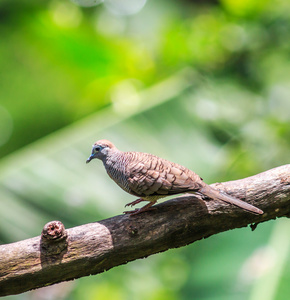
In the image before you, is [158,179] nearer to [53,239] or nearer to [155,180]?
[155,180]

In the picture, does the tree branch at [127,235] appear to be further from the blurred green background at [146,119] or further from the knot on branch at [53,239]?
the blurred green background at [146,119]

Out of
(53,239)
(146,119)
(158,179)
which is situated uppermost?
(146,119)

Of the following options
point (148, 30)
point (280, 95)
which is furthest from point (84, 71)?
point (280, 95)

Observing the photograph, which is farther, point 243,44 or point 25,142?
point 243,44

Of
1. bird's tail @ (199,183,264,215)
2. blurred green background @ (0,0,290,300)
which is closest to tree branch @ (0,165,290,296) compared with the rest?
bird's tail @ (199,183,264,215)

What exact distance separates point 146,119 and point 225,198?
2.18m

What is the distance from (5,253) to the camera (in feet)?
8.16

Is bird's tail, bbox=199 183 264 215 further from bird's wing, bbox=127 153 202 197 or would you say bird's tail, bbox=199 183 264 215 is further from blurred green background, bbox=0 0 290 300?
blurred green background, bbox=0 0 290 300

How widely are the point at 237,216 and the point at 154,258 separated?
2.15 metres

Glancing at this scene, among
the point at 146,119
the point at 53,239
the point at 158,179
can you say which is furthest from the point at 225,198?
the point at 146,119

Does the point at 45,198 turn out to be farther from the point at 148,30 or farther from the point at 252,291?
the point at 148,30

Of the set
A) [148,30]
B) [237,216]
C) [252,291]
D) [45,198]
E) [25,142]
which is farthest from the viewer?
[148,30]

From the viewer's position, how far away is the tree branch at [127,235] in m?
2.49

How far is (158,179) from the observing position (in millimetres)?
2721
